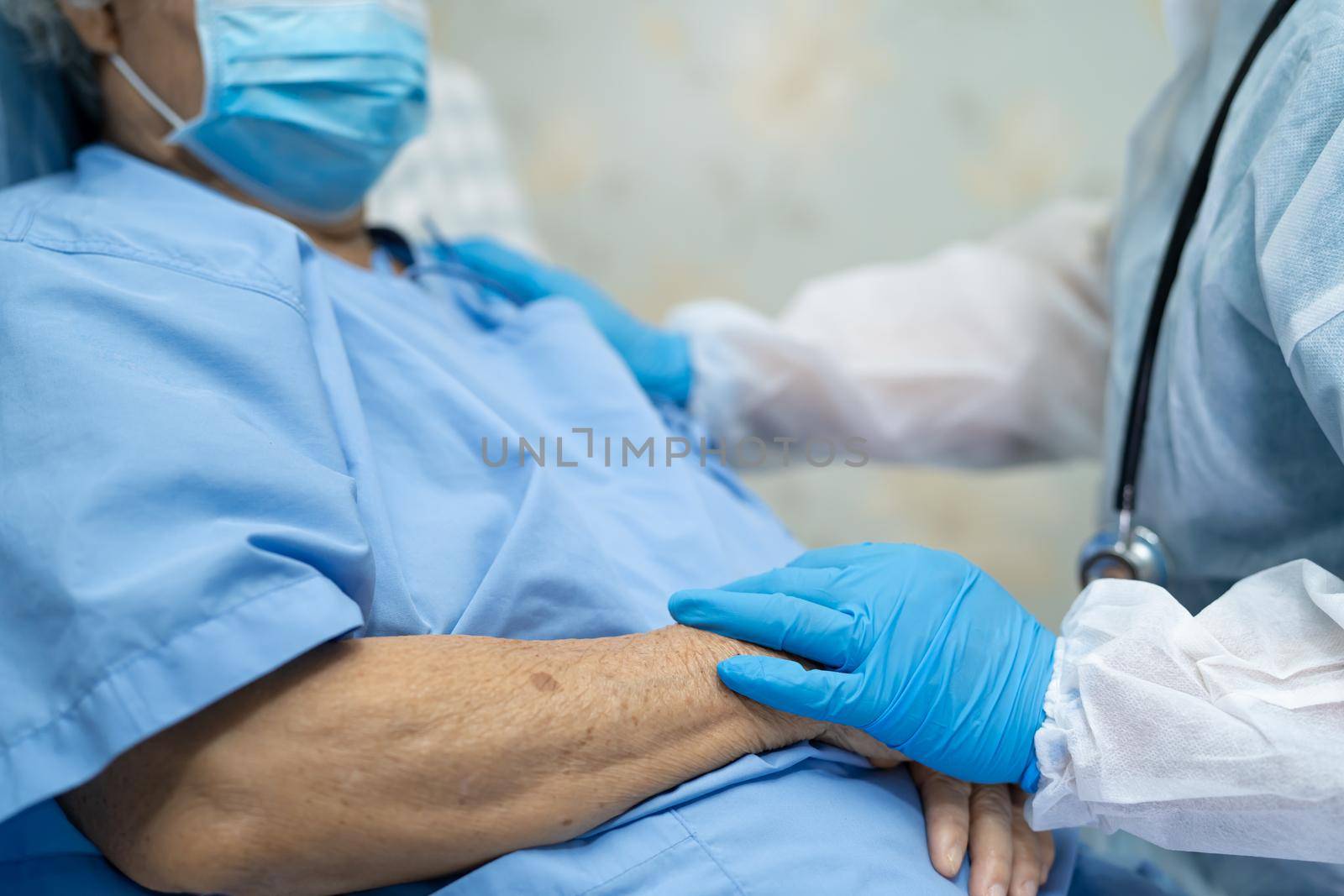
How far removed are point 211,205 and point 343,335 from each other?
0.47 feet

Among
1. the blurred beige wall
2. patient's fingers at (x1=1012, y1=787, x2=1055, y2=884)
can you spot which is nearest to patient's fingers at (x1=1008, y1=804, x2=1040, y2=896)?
patient's fingers at (x1=1012, y1=787, x2=1055, y2=884)

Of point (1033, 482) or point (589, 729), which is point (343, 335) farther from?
point (1033, 482)

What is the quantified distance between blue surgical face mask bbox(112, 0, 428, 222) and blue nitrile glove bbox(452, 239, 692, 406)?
197 millimetres

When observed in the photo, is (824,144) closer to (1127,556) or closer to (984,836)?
(1127,556)

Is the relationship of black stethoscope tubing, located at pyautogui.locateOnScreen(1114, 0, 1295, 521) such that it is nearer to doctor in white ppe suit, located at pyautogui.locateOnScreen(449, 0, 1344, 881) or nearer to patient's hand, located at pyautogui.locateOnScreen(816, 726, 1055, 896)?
doctor in white ppe suit, located at pyautogui.locateOnScreen(449, 0, 1344, 881)

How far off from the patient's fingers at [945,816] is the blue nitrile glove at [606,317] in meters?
0.54

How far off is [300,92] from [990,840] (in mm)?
849

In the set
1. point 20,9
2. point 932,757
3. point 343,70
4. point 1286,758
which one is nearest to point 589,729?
point 932,757

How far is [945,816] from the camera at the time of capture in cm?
70

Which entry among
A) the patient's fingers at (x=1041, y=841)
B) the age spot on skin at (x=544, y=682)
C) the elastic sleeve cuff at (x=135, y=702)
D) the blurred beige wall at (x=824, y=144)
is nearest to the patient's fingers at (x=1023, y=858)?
the patient's fingers at (x=1041, y=841)

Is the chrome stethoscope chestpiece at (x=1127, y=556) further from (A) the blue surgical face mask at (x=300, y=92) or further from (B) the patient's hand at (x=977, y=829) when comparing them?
(A) the blue surgical face mask at (x=300, y=92)

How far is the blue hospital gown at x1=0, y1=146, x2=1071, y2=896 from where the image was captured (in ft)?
1.71

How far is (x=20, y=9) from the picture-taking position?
0.92 metres

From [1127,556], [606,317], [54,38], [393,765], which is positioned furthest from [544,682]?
[54,38]
